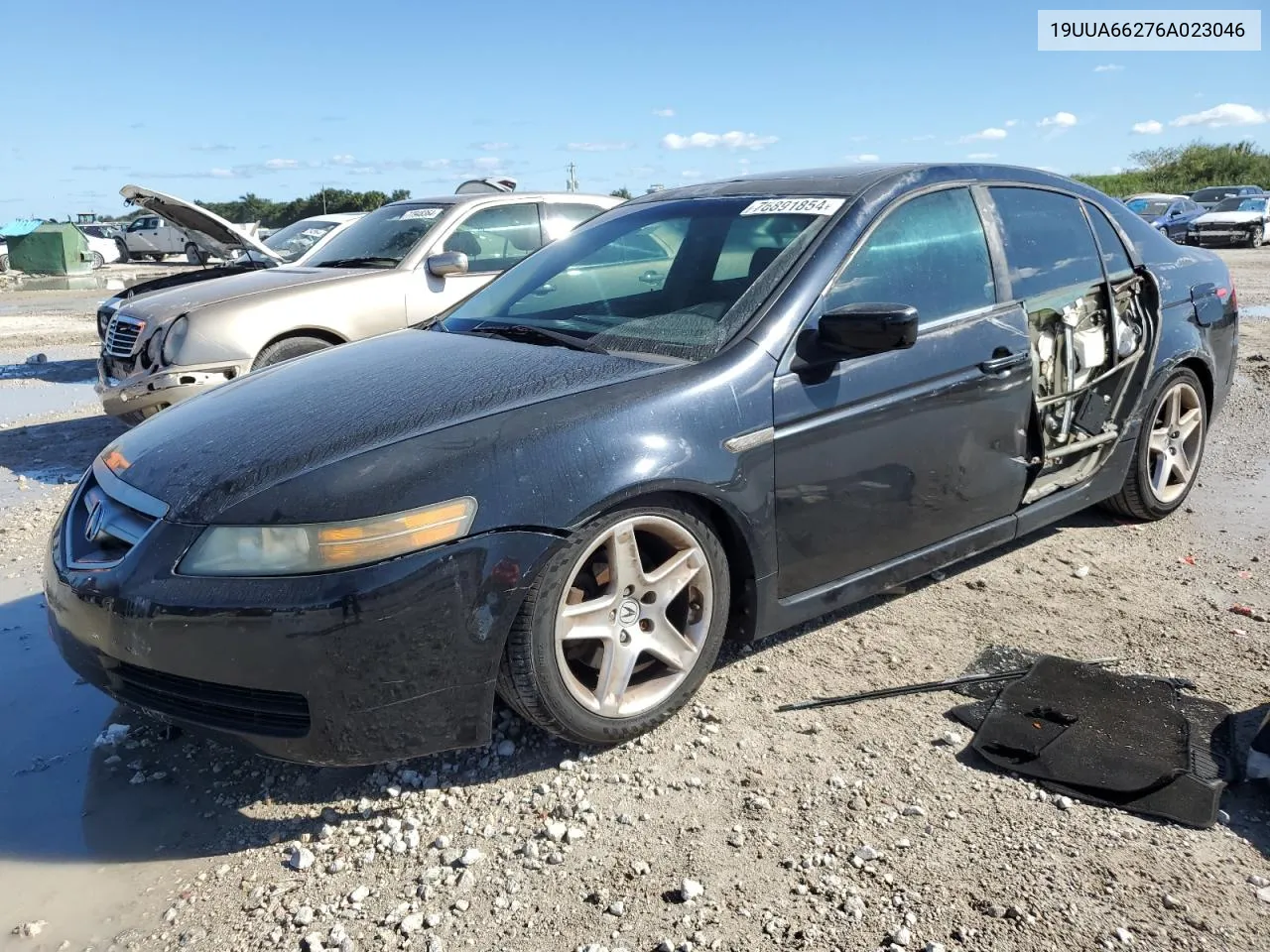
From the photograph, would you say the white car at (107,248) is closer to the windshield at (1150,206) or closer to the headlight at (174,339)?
the headlight at (174,339)

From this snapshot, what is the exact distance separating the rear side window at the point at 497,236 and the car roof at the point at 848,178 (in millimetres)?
3243

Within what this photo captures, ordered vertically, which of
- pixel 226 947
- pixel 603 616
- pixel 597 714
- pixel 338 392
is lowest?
pixel 226 947

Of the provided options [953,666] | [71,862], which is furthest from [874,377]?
[71,862]

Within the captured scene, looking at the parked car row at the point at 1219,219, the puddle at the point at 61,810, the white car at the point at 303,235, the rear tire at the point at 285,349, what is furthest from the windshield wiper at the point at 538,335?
the parked car row at the point at 1219,219

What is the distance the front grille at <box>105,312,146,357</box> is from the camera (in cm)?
641

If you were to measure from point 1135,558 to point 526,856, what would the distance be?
314cm

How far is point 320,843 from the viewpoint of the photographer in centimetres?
257

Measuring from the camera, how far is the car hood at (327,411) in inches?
105

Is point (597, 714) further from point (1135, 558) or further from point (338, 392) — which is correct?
point (1135, 558)

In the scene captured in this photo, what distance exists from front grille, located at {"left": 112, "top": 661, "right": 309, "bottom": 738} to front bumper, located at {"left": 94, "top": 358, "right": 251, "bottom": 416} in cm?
381

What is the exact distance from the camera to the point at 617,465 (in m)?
2.72

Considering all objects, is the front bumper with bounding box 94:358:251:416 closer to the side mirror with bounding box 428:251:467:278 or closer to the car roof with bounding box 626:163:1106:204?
the side mirror with bounding box 428:251:467:278

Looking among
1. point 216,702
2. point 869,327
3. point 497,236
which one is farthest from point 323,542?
point 497,236

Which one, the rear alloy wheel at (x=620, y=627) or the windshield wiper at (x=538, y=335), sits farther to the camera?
the windshield wiper at (x=538, y=335)
